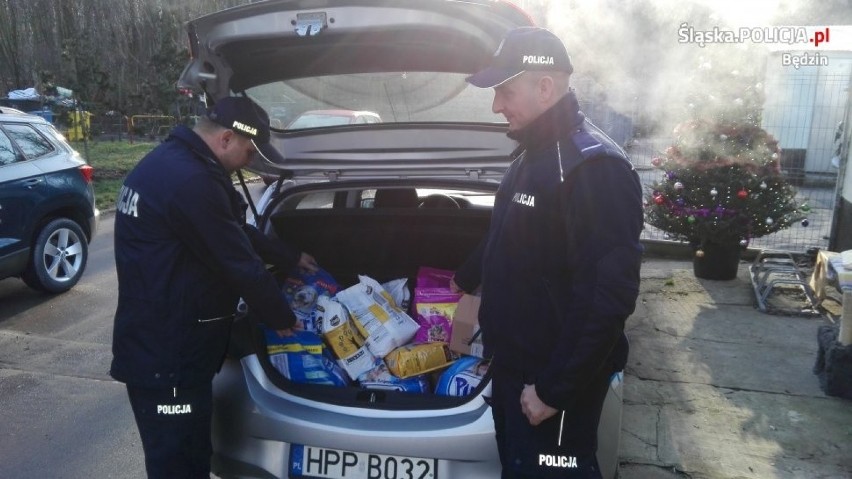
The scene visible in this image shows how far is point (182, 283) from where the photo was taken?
7.52 feet

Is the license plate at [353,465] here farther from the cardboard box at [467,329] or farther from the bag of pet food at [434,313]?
the bag of pet food at [434,313]

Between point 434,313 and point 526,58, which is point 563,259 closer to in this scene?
point 526,58

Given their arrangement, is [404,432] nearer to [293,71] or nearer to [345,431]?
[345,431]

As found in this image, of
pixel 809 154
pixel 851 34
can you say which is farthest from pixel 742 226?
pixel 851 34

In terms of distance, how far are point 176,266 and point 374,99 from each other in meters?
1.46

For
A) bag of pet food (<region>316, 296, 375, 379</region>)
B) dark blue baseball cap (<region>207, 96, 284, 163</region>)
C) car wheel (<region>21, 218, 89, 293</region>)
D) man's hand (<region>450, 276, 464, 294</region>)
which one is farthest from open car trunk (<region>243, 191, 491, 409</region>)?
car wheel (<region>21, 218, 89, 293</region>)

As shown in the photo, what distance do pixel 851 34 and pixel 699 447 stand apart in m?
12.2

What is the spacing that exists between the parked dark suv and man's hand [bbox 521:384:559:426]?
5488 millimetres

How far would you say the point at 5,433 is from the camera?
12.4 ft

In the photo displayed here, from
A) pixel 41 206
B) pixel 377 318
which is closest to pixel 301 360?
pixel 377 318

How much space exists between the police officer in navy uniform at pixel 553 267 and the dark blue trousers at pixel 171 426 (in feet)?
3.49

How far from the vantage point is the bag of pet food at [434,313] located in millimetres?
2916

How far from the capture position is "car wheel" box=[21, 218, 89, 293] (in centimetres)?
621

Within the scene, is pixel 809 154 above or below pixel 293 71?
below
